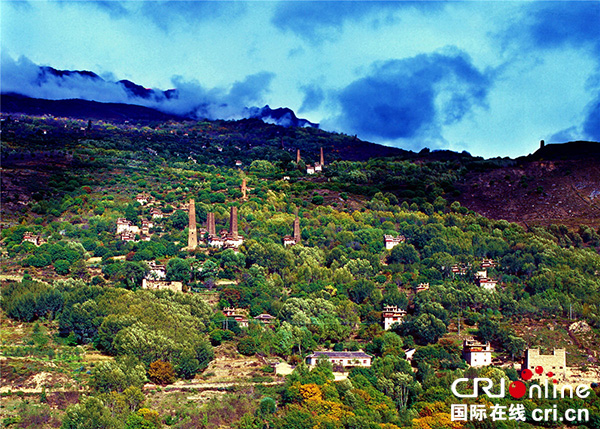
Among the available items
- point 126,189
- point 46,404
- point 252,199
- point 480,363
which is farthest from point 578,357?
point 126,189

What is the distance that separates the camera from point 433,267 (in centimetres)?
6769

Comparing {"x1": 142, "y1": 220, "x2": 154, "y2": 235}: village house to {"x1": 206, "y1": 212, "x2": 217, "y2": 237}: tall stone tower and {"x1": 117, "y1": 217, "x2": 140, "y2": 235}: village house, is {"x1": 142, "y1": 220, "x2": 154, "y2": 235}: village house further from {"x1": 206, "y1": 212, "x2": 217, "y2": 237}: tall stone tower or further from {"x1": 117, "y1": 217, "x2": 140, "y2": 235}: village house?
{"x1": 206, "y1": 212, "x2": 217, "y2": 237}: tall stone tower

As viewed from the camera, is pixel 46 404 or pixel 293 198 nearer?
pixel 46 404

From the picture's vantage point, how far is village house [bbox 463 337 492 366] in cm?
5075

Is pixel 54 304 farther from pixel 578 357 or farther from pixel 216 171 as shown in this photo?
pixel 216 171

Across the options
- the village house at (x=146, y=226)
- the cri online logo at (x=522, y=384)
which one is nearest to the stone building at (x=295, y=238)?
the village house at (x=146, y=226)

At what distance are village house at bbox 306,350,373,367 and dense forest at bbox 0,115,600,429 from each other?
2.39 ft

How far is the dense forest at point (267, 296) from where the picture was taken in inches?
1734

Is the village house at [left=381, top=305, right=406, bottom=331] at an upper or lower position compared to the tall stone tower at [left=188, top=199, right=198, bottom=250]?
lower

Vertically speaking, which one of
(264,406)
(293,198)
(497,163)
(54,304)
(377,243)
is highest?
(497,163)

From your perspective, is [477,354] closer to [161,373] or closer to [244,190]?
[161,373]

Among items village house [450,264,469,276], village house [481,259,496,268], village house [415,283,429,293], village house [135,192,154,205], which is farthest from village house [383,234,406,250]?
village house [135,192,154,205]

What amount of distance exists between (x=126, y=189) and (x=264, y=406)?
50.5m

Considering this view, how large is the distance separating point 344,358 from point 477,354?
7.19m
